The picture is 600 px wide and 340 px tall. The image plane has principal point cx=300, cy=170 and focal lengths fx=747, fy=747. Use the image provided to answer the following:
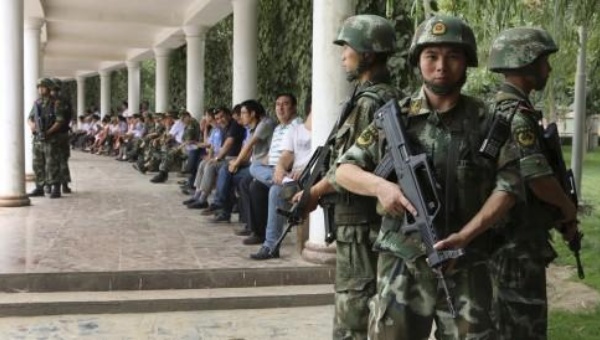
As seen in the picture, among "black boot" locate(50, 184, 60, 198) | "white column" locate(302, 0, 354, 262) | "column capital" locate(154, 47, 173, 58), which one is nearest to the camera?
"white column" locate(302, 0, 354, 262)

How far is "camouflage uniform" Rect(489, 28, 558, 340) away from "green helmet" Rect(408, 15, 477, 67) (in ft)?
2.10

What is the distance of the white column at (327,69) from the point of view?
5648 mm

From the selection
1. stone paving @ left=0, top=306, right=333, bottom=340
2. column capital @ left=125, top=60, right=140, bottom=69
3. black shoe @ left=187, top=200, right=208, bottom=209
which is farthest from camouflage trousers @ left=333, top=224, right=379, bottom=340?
column capital @ left=125, top=60, right=140, bottom=69

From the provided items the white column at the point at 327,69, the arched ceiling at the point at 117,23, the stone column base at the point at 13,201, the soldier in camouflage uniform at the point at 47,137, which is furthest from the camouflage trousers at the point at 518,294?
the arched ceiling at the point at 117,23

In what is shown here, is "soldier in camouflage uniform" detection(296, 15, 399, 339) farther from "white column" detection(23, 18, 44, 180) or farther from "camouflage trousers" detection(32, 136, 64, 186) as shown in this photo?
"white column" detection(23, 18, 44, 180)

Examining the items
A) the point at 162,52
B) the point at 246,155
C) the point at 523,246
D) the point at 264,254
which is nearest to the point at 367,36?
the point at 523,246

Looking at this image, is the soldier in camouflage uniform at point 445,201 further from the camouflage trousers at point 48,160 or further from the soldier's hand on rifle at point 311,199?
the camouflage trousers at point 48,160

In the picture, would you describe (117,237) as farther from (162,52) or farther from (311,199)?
(162,52)

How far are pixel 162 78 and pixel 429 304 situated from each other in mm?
16666

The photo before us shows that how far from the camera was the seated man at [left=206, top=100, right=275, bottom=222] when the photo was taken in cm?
692

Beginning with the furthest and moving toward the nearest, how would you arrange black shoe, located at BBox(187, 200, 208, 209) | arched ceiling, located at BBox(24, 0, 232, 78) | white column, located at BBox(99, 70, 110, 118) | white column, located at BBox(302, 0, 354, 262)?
white column, located at BBox(99, 70, 110, 118)
arched ceiling, located at BBox(24, 0, 232, 78)
black shoe, located at BBox(187, 200, 208, 209)
white column, located at BBox(302, 0, 354, 262)

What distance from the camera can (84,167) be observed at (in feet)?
49.7

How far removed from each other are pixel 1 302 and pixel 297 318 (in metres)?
2.02

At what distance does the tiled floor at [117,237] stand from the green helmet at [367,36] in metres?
2.84
